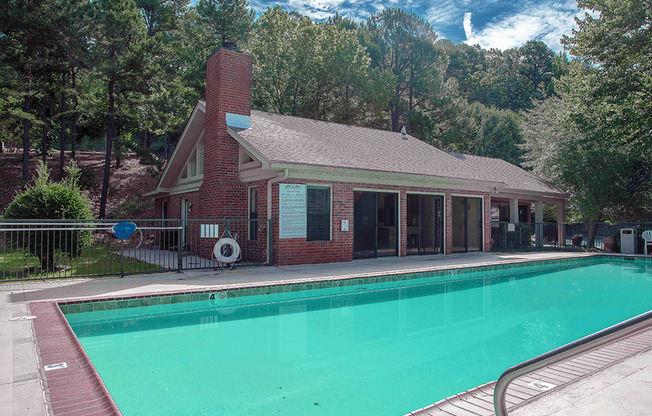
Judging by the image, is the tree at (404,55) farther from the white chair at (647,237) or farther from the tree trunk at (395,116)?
the white chair at (647,237)

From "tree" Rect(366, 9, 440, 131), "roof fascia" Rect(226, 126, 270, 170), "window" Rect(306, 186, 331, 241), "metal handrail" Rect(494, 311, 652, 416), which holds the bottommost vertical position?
"metal handrail" Rect(494, 311, 652, 416)

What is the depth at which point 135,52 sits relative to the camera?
1822cm

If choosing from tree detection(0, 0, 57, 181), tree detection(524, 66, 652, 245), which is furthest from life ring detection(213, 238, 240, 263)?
tree detection(524, 66, 652, 245)

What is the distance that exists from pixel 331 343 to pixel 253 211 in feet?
22.8

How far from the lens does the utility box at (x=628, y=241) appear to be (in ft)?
50.7

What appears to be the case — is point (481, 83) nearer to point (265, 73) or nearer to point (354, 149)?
point (265, 73)

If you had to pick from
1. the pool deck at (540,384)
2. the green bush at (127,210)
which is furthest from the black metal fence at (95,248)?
the green bush at (127,210)

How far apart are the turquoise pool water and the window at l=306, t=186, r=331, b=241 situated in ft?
8.90

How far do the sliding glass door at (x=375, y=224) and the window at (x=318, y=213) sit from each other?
99cm

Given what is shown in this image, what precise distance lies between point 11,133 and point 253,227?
70.4 feet

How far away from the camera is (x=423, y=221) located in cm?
1348

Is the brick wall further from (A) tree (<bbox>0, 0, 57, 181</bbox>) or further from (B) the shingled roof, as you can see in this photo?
(A) tree (<bbox>0, 0, 57, 181</bbox>)

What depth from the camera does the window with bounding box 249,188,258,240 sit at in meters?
11.5

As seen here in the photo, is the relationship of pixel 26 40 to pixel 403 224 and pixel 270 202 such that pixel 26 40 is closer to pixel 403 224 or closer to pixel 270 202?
pixel 270 202
